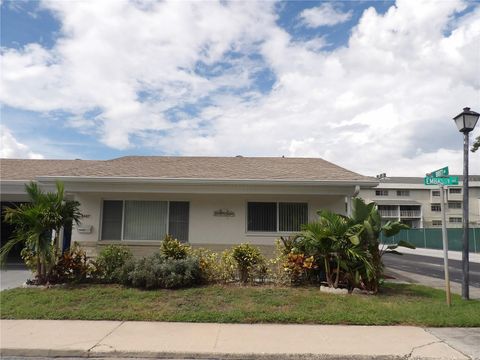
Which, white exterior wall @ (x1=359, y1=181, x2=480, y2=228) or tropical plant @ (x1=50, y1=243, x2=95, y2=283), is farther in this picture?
white exterior wall @ (x1=359, y1=181, x2=480, y2=228)

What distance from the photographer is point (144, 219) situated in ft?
41.4

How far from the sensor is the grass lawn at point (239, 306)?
736 cm

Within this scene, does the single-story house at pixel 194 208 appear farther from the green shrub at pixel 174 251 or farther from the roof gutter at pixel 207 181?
the green shrub at pixel 174 251

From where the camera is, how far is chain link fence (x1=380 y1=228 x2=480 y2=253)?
2716 centimetres

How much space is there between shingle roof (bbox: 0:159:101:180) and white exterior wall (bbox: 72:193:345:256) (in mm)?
2740

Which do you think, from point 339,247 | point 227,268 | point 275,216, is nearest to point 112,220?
point 227,268

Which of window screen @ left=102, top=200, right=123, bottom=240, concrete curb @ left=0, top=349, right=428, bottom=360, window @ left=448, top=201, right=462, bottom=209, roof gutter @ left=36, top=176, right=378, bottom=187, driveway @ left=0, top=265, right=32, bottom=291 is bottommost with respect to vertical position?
concrete curb @ left=0, top=349, right=428, bottom=360

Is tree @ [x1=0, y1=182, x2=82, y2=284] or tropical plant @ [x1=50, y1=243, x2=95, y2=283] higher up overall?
tree @ [x1=0, y1=182, x2=82, y2=284]

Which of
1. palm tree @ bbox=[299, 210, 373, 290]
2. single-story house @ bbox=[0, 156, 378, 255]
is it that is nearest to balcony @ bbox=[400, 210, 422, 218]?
single-story house @ bbox=[0, 156, 378, 255]

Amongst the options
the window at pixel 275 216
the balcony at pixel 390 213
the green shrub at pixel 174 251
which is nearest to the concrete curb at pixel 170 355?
the green shrub at pixel 174 251

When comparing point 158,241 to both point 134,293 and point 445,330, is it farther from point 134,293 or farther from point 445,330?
point 445,330

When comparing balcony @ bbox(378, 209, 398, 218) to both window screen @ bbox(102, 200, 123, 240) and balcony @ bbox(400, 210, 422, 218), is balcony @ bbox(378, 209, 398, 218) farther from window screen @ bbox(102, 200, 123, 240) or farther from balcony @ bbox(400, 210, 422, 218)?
window screen @ bbox(102, 200, 123, 240)

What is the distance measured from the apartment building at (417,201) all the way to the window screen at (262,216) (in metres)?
54.6

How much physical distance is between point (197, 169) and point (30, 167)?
7.83 metres
